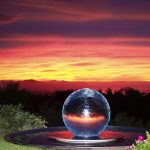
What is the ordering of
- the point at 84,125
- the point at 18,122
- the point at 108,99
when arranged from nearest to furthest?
1. the point at 84,125
2. the point at 18,122
3. the point at 108,99

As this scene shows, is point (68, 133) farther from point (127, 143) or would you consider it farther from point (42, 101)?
point (42, 101)

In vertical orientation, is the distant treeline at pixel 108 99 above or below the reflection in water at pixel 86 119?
above

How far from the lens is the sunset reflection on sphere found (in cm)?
1108

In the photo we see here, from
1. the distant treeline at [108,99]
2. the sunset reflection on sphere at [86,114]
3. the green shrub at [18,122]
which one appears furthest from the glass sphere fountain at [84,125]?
the distant treeline at [108,99]

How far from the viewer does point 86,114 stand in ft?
36.2

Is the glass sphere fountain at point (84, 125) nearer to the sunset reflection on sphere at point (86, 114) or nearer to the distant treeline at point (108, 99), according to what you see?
the sunset reflection on sphere at point (86, 114)

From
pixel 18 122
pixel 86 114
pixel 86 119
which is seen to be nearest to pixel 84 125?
pixel 86 119

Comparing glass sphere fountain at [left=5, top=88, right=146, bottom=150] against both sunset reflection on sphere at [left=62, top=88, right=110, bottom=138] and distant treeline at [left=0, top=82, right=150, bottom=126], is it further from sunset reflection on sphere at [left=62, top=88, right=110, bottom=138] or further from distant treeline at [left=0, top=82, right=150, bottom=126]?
distant treeline at [left=0, top=82, right=150, bottom=126]

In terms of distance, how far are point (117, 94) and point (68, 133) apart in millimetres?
16421

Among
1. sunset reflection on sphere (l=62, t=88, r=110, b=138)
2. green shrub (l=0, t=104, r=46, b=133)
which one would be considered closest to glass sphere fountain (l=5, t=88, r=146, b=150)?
sunset reflection on sphere (l=62, t=88, r=110, b=138)

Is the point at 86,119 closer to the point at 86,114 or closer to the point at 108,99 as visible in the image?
the point at 86,114

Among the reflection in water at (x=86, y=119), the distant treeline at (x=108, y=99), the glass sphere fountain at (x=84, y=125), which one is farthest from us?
the distant treeline at (x=108, y=99)

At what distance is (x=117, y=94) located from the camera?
93.1ft

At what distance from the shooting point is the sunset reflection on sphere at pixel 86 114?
11078 mm
